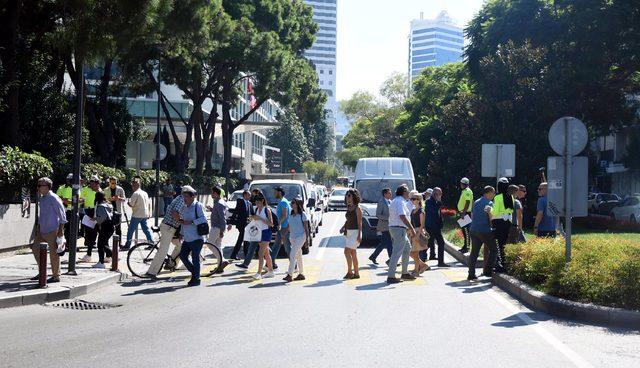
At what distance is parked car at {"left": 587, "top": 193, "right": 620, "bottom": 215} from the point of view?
43531 mm

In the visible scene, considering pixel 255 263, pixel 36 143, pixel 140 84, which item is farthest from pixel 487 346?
pixel 140 84

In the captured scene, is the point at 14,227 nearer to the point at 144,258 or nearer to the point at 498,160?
the point at 144,258

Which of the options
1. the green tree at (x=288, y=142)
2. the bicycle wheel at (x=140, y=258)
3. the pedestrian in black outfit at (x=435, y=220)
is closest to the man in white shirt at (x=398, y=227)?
the pedestrian in black outfit at (x=435, y=220)

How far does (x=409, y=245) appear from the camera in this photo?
14.2 meters

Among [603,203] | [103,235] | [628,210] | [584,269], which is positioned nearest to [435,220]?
[584,269]

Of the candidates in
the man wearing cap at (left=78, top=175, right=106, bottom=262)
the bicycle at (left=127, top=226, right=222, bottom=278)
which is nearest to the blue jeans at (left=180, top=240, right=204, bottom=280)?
the bicycle at (left=127, top=226, right=222, bottom=278)

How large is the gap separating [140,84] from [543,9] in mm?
20478

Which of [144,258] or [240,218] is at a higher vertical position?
[240,218]

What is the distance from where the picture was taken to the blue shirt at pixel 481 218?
45.2 feet

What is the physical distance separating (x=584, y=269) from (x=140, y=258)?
8343 millimetres

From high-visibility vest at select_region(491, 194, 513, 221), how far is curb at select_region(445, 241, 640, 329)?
231 cm

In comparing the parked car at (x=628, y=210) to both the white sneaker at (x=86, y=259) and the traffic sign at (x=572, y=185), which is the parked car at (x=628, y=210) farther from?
the white sneaker at (x=86, y=259)

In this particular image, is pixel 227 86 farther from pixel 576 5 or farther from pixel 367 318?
pixel 367 318

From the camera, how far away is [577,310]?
9.83 metres
